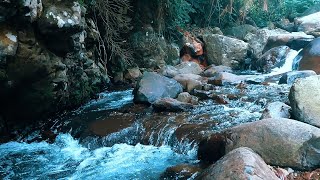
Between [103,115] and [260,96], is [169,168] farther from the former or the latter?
[260,96]

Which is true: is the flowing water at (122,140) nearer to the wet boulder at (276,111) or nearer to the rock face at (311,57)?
the wet boulder at (276,111)

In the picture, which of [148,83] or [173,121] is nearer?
[173,121]

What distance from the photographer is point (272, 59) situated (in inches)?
380

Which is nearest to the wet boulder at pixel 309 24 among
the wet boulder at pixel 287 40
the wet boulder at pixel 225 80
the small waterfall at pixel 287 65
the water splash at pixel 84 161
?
the wet boulder at pixel 287 40

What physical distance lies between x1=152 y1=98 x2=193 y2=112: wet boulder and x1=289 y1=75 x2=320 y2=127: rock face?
1.85 m

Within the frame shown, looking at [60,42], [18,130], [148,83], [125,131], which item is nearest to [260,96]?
[148,83]

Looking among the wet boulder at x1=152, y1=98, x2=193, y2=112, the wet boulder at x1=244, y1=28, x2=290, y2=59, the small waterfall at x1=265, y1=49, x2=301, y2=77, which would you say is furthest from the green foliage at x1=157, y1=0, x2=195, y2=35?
the wet boulder at x1=152, y1=98, x2=193, y2=112

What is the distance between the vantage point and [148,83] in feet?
21.0

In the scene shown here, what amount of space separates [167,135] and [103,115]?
1.54m

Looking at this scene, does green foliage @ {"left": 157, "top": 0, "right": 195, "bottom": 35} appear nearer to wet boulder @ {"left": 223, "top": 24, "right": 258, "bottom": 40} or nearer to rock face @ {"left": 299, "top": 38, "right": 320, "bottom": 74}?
wet boulder @ {"left": 223, "top": 24, "right": 258, "bottom": 40}

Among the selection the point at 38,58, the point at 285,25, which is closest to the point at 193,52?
the point at 285,25

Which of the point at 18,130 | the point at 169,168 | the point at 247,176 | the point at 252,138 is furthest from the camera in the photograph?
the point at 18,130

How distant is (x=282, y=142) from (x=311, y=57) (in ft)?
20.8

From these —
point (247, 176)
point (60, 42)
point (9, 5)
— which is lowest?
point (247, 176)
